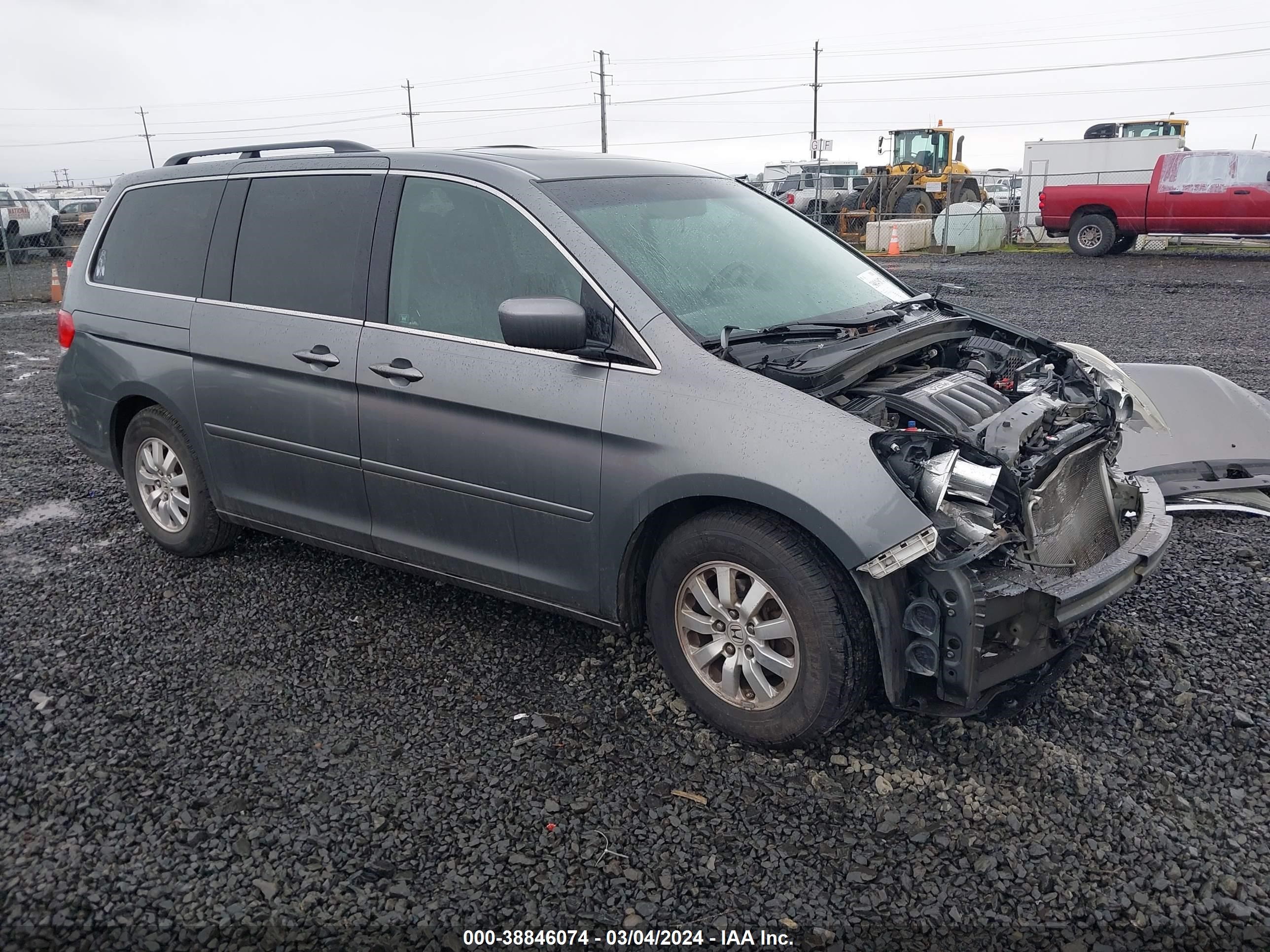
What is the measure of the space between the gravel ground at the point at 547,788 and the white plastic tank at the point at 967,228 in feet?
67.5

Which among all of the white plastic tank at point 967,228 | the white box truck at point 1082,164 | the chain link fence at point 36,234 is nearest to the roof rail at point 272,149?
the chain link fence at point 36,234

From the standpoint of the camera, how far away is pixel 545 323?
3.27 meters

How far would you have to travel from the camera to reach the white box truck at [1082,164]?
24.9m

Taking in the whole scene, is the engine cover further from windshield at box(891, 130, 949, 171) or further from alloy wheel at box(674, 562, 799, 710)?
windshield at box(891, 130, 949, 171)

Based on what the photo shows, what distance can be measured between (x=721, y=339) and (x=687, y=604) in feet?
2.85

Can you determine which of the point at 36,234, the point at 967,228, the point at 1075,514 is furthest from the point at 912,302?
the point at 36,234

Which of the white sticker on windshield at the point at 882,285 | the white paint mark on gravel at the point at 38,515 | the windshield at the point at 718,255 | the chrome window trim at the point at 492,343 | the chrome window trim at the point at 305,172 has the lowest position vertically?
the white paint mark on gravel at the point at 38,515

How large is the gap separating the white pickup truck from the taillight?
2223cm

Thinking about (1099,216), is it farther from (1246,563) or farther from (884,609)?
(884,609)

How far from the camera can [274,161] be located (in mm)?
4512

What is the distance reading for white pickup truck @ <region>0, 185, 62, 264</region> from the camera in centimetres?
2475

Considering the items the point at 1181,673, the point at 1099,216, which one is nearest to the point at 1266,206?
the point at 1099,216

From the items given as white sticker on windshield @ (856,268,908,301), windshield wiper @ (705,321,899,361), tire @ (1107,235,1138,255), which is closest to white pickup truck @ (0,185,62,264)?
tire @ (1107,235,1138,255)

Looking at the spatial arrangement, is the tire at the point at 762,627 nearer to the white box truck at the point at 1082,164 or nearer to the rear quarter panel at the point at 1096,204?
the rear quarter panel at the point at 1096,204
